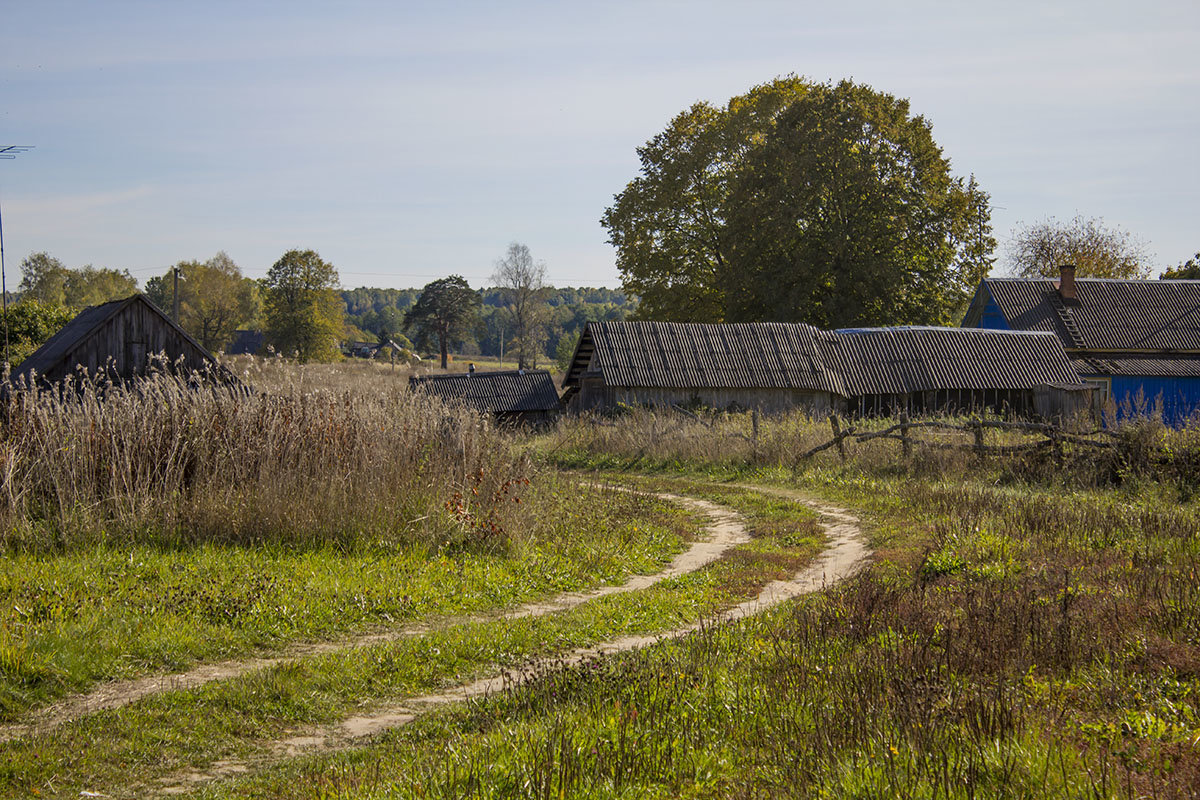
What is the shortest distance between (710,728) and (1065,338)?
39.0 meters

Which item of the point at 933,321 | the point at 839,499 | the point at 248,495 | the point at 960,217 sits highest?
the point at 960,217

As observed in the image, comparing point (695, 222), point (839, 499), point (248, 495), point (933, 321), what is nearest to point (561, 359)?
point (695, 222)

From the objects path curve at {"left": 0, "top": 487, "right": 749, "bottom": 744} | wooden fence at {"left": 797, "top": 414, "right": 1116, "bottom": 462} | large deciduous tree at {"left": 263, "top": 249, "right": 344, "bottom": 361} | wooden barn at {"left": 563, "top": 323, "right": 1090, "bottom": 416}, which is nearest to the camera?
path curve at {"left": 0, "top": 487, "right": 749, "bottom": 744}

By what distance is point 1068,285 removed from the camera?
135ft

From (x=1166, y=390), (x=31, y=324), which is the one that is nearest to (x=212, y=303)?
(x=31, y=324)

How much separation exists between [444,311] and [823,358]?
6749 cm

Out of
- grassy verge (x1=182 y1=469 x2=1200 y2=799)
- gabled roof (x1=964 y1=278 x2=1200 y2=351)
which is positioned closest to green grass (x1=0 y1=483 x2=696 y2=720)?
grassy verge (x1=182 y1=469 x2=1200 y2=799)

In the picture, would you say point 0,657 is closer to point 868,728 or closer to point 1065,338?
point 868,728

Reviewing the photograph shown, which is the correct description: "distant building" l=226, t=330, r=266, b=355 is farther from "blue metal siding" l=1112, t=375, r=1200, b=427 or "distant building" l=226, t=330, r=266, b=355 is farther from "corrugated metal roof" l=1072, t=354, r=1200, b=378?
"blue metal siding" l=1112, t=375, r=1200, b=427

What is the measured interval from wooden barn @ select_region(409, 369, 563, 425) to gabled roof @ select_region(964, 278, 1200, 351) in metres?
19.7

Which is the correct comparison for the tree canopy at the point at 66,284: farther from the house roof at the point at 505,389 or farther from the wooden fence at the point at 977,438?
the wooden fence at the point at 977,438

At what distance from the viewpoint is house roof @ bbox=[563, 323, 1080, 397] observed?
34062 mm

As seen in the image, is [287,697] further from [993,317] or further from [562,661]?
[993,317]

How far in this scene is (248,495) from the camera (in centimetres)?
1072
